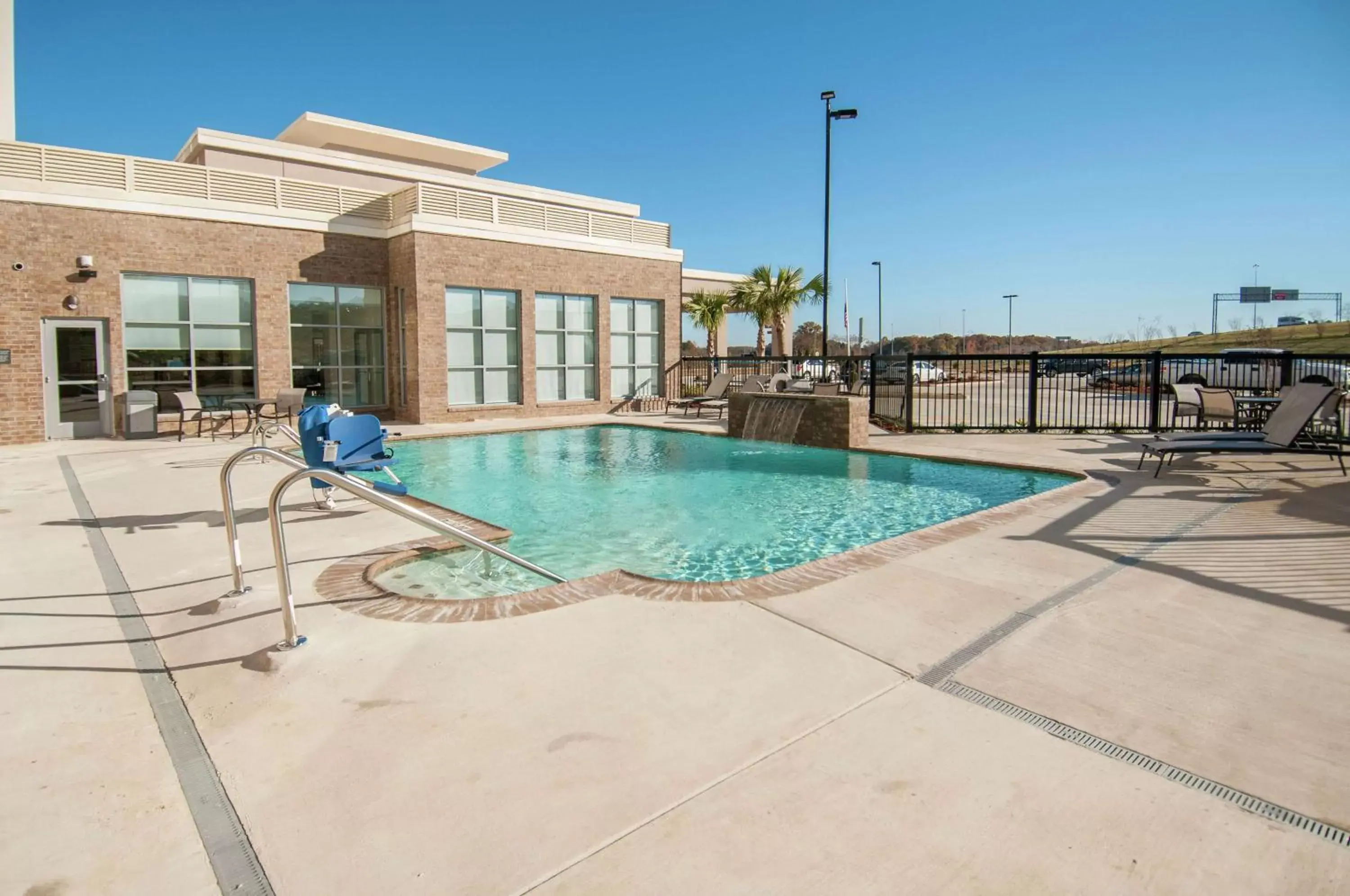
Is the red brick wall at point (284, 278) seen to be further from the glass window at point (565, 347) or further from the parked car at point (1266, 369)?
the parked car at point (1266, 369)

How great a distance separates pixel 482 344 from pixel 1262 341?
2594 inches

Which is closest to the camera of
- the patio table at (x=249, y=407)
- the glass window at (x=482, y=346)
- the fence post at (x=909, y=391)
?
the fence post at (x=909, y=391)

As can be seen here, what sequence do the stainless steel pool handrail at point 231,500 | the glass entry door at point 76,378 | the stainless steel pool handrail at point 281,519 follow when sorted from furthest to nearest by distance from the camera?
the glass entry door at point 76,378 → the stainless steel pool handrail at point 231,500 → the stainless steel pool handrail at point 281,519

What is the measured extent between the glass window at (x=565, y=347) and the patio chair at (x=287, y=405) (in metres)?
5.78

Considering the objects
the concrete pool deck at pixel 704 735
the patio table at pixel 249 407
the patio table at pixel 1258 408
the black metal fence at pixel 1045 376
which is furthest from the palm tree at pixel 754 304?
the concrete pool deck at pixel 704 735

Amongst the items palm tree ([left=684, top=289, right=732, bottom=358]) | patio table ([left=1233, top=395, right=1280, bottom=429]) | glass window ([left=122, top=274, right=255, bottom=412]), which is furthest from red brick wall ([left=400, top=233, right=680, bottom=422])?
patio table ([left=1233, top=395, right=1280, bottom=429])

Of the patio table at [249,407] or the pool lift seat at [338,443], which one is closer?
the pool lift seat at [338,443]

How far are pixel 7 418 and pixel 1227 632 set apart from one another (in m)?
17.2

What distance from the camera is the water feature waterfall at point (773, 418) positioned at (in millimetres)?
13555

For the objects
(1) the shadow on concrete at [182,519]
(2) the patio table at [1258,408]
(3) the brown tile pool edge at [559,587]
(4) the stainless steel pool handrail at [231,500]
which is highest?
(2) the patio table at [1258,408]

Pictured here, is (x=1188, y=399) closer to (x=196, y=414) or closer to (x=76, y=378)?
(x=196, y=414)

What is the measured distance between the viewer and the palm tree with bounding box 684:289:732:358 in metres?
30.8

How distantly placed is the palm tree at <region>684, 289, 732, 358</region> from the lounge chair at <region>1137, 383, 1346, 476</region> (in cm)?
2270

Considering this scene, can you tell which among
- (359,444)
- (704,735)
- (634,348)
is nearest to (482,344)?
(634,348)
